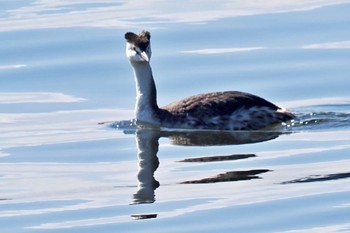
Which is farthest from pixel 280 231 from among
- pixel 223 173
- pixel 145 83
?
pixel 145 83

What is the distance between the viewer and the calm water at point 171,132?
12523 mm

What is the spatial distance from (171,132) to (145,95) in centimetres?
86

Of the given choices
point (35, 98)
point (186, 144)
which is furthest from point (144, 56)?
point (35, 98)

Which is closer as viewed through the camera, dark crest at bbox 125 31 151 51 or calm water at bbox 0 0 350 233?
calm water at bbox 0 0 350 233

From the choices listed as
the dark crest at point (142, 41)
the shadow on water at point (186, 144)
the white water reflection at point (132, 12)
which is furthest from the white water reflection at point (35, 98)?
the white water reflection at point (132, 12)

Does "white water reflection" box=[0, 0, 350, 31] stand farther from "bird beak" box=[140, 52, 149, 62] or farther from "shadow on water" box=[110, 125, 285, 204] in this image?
"shadow on water" box=[110, 125, 285, 204]

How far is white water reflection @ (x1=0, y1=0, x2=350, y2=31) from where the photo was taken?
75.4 ft

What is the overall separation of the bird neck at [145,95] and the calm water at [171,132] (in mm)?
259

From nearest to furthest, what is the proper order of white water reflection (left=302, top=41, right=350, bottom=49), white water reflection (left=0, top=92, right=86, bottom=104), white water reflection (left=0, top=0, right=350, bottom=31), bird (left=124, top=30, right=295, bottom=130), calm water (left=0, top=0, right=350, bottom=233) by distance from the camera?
1. calm water (left=0, top=0, right=350, bottom=233)
2. bird (left=124, top=30, right=295, bottom=130)
3. white water reflection (left=0, top=92, right=86, bottom=104)
4. white water reflection (left=302, top=41, right=350, bottom=49)
5. white water reflection (left=0, top=0, right=350, bottom=31)

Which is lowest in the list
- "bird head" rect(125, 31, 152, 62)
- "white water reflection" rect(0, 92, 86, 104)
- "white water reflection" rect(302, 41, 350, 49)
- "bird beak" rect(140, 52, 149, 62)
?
"white water reflection" rect(0, 92, 86, 104)

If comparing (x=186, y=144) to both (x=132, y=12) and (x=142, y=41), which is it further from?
(x=132, y=12)

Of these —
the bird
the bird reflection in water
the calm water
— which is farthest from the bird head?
the bird reflection in water

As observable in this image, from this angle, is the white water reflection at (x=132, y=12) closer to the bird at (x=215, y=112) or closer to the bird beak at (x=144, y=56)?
the bird beak at (x=144, y=56)

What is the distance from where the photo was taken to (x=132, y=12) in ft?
78.0
